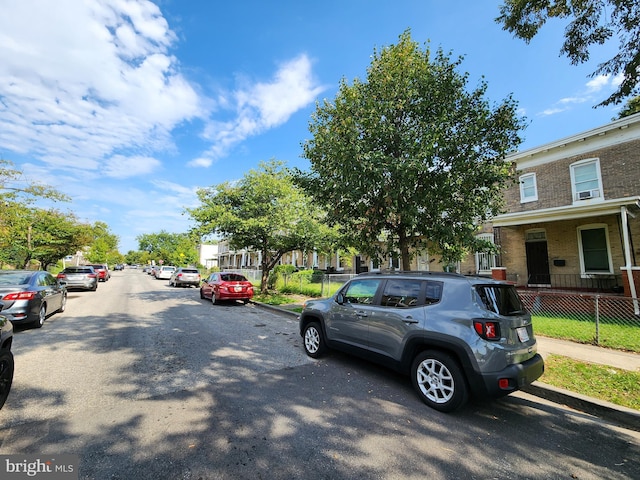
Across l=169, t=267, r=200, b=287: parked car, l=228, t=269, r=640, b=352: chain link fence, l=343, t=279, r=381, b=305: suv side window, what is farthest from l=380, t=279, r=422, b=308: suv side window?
l=169, t=267, r=200, b=287: parked car

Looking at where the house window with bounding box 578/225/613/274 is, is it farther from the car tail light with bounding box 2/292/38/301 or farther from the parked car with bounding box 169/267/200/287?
the parked car with bounding box 169/267/200/287

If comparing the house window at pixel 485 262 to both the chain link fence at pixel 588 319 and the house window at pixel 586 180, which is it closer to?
the house window at pixel 586 180

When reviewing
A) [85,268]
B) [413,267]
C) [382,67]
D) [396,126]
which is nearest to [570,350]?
[396,126]

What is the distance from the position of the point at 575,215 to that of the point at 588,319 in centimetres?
403

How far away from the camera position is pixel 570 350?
6.46 metres

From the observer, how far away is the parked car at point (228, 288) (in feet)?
44.5

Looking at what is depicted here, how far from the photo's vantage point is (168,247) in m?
81.2

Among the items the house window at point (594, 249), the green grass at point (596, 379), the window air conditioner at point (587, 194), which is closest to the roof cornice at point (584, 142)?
the window air conditioner at point (587, 194)

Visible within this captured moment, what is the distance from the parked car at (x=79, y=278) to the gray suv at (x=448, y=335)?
763 inches

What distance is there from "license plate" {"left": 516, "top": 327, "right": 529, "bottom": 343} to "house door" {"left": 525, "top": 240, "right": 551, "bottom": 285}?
42.6 ft

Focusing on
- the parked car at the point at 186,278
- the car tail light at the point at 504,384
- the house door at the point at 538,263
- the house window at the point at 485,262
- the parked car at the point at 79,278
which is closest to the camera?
the car tail light at the point at 504,384

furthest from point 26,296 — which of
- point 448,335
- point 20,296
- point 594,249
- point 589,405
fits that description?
point 594,249

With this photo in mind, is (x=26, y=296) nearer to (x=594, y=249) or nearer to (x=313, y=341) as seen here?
(x=313, y=341)

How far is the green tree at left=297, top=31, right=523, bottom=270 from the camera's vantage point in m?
→ 6.29
